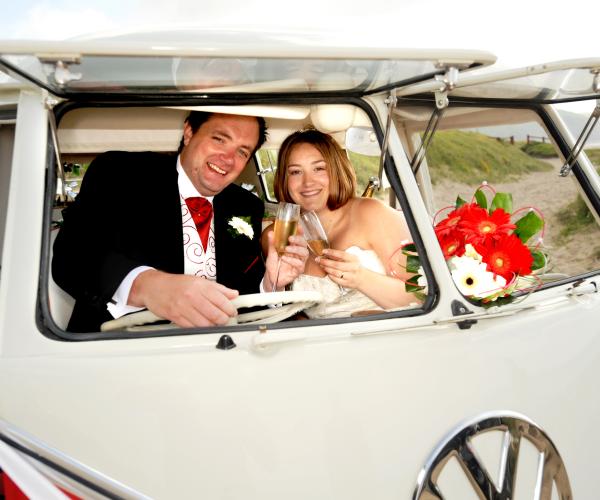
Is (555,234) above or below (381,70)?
above

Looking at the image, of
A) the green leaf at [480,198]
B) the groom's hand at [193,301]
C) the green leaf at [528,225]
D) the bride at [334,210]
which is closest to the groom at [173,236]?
the groom's hand at [193,301]

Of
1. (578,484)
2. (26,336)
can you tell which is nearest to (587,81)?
(578,484)

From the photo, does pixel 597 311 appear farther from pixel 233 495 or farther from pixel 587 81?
pixel 233 495

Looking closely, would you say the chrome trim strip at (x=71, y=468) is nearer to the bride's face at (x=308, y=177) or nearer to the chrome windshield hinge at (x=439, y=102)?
the chrome windshield hinge at (x=439, y=102)

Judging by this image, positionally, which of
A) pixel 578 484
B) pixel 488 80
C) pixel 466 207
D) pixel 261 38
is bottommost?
pixel 578 484

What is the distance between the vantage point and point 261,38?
2311mm

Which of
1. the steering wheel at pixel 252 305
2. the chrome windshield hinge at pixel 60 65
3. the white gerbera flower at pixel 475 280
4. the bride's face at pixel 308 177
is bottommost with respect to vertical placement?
the white gerbera flower at pixel 475 280

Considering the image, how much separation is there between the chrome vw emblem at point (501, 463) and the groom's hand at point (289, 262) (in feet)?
2.82

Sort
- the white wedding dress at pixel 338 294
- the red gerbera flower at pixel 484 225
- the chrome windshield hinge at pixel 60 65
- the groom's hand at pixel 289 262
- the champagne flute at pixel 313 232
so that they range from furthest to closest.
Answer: the white wedding dress at pixel 338 294
the champagne flute at pixel 313 232
the groom's hand at pixel 289 262
the red gerbera flower at pixel 484 225
the chrome windshield hinge at pixel 60 65

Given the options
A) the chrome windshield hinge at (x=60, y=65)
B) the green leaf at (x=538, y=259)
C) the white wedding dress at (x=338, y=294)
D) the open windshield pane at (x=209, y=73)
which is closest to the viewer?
the chrome windshield hinge at (x=60, y=65)

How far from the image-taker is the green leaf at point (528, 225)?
2143 mm

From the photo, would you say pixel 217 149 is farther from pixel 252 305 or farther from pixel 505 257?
pixel 505 257

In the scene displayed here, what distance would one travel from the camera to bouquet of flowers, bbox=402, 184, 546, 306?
2057 mm

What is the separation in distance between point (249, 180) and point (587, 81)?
2295mm
